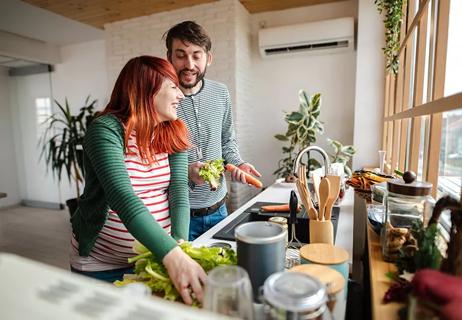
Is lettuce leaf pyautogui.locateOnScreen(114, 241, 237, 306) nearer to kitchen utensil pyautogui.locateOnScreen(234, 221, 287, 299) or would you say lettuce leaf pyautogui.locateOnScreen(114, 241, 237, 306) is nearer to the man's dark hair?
kitchen utensil pyautogui.locateOnScreen(234, 221, 287, 299)

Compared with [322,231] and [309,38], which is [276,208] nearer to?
[322,231]

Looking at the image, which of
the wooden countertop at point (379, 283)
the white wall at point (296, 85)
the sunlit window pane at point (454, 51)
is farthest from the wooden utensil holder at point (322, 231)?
the white wall at point (296, 85)

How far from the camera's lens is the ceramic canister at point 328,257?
2.19 ft

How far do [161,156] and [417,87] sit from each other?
1.41 meters

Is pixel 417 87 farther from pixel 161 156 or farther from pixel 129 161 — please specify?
pixel 129 161

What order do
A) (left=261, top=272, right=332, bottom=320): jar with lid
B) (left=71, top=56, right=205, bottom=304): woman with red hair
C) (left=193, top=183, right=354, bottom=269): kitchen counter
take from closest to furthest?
1. (left=261, top=272, right=332, bottom=320): jar with lid
2. (left=71, top=56, right=205, bottom=304): woman with red hair
3. (left=193, top=183, right=354, bottom=269): kitchen counter

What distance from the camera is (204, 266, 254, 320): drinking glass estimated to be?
45 centimetres

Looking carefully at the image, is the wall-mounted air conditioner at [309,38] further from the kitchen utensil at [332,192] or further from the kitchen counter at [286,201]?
the kitchen utensil at [332,192]

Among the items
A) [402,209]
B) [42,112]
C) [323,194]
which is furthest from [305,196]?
[42,112]

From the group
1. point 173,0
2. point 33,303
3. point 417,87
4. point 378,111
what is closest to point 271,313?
point 33,303

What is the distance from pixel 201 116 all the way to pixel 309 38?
2340 millimetres

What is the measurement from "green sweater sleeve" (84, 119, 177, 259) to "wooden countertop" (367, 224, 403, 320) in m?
0.48

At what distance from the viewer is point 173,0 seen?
3324 mm

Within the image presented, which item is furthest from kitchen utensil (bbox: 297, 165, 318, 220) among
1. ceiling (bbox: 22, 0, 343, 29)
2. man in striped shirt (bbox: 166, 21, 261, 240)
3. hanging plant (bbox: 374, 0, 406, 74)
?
ceiling (bbox: 22, 0, 343, 29)
